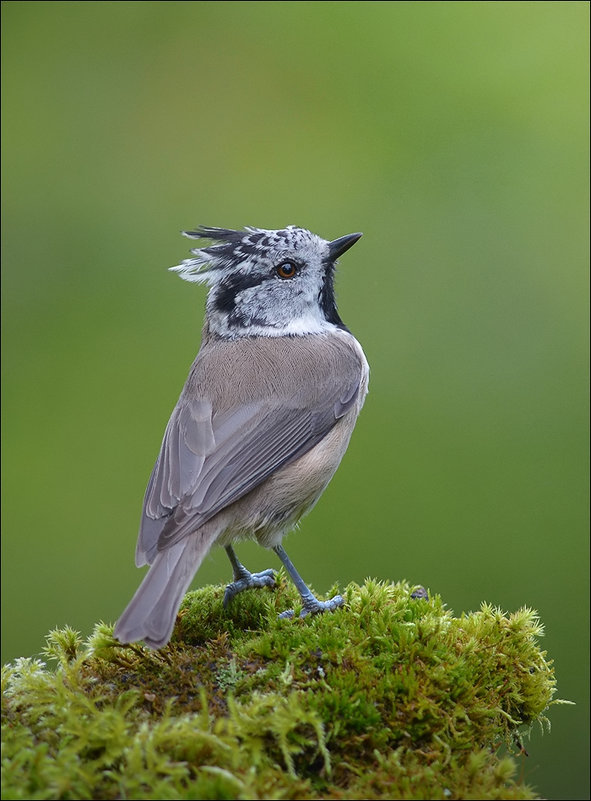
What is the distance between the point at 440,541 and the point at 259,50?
5.71m

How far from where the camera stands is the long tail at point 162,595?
3.30m

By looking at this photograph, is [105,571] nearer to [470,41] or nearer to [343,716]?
[343,716]

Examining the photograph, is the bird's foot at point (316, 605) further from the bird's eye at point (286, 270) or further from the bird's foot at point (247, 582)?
the bird's eye at point (286, 270)

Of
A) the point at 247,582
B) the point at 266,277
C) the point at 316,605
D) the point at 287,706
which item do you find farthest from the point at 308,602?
the point at 266,277

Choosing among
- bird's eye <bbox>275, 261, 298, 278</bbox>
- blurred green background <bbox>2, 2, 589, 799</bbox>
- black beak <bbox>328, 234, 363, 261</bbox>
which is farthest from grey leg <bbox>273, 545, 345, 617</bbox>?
blurred green background <bbox>2, 2, 589, 799</bbox>

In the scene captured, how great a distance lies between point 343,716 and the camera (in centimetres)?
312

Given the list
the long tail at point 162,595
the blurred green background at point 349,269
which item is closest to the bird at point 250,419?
the long tail at point 162,595

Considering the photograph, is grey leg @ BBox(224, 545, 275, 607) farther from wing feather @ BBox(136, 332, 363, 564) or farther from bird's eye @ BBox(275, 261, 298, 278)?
bird's eye @ BBox(275, 261, 298, 278)

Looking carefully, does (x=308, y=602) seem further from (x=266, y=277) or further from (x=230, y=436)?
(x=266, y=277)

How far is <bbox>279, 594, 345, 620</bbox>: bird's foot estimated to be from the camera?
406 centimetres

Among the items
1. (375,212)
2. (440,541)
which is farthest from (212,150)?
(440,541)

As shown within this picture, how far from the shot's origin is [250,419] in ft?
14.7

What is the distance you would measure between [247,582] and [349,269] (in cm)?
429

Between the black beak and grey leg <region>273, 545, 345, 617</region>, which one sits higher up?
the black beak
